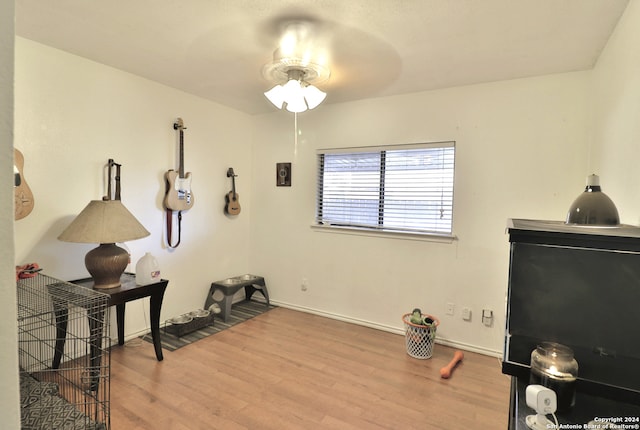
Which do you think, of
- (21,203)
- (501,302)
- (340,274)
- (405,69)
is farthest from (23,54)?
(501,302)

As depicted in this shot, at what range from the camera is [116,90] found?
272 cm

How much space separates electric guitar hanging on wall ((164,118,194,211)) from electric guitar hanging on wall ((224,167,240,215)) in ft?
1.73

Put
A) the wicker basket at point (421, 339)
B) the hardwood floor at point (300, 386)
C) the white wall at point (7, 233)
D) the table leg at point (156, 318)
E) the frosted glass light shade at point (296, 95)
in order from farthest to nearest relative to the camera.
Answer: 1. the wicker basket at point (421, 339)
2. the table leg at point (156, 318)
3. the frosted glass light shade at point (296, 95)
4. the hardwood floor at point (300, 386)
5. the white wall at point (7, 233)

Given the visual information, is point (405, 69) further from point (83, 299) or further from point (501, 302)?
point (83, 299)

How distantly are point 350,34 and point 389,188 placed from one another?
5.26 feet

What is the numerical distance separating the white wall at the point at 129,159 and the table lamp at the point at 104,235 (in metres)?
0.39

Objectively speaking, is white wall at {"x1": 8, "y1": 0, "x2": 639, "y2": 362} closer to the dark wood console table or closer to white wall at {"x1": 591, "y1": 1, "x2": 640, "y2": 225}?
white wall at {"x1": 591, "y1": 1, "x2": 640, "y2": 225}

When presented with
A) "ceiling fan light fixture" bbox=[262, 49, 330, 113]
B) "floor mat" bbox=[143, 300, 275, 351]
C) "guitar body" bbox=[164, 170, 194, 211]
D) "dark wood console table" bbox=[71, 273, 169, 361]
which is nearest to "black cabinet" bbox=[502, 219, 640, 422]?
"ceiling fan light fixture" bbox=[262, 49, 330, 113]

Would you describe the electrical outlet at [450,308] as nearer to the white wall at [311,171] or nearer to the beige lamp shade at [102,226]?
the white wall at [311,171]

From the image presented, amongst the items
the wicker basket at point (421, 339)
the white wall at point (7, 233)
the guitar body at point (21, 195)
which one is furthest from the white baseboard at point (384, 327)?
the white wall at point (7, 233)

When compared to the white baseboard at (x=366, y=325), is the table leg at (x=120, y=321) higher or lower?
higher

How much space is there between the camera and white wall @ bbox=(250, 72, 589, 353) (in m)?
2.57

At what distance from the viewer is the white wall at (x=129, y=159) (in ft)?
7.54

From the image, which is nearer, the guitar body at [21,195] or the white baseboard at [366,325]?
the guitar body at [21,195]
